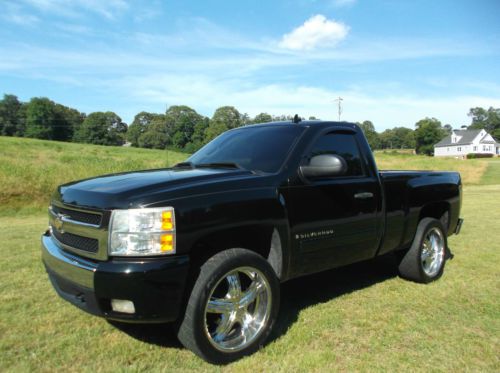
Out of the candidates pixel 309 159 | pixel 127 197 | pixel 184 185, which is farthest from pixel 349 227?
pixel 127 197

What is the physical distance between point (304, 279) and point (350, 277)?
608mm

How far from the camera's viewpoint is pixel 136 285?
256 cm

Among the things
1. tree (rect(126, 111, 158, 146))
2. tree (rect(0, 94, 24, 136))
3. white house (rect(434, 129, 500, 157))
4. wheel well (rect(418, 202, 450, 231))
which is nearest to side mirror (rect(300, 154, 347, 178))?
wheel well (rect(418, 202, 450, 231))

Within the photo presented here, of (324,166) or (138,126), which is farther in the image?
(138,126)

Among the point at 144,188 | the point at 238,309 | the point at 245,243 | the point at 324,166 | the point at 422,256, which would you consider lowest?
the point at 422,256

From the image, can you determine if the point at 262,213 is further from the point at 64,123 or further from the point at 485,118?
the point at 485,118

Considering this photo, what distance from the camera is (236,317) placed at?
122 inches

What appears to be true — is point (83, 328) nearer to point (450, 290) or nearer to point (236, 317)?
point (236, 317)

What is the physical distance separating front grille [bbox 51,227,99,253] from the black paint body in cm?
16

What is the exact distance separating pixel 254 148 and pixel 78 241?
176cm

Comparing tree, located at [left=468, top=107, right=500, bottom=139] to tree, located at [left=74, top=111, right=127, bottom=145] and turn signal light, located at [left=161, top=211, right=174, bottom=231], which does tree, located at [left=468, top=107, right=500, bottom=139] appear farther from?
turn signal light, located at [left=161, top=211, right=174, bottom=231]

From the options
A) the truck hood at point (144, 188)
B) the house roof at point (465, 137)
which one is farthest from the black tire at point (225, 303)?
the house roof at point (465, 137)

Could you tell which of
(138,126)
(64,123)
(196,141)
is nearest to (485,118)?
(138,126)

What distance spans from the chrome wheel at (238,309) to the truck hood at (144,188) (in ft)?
2.15
